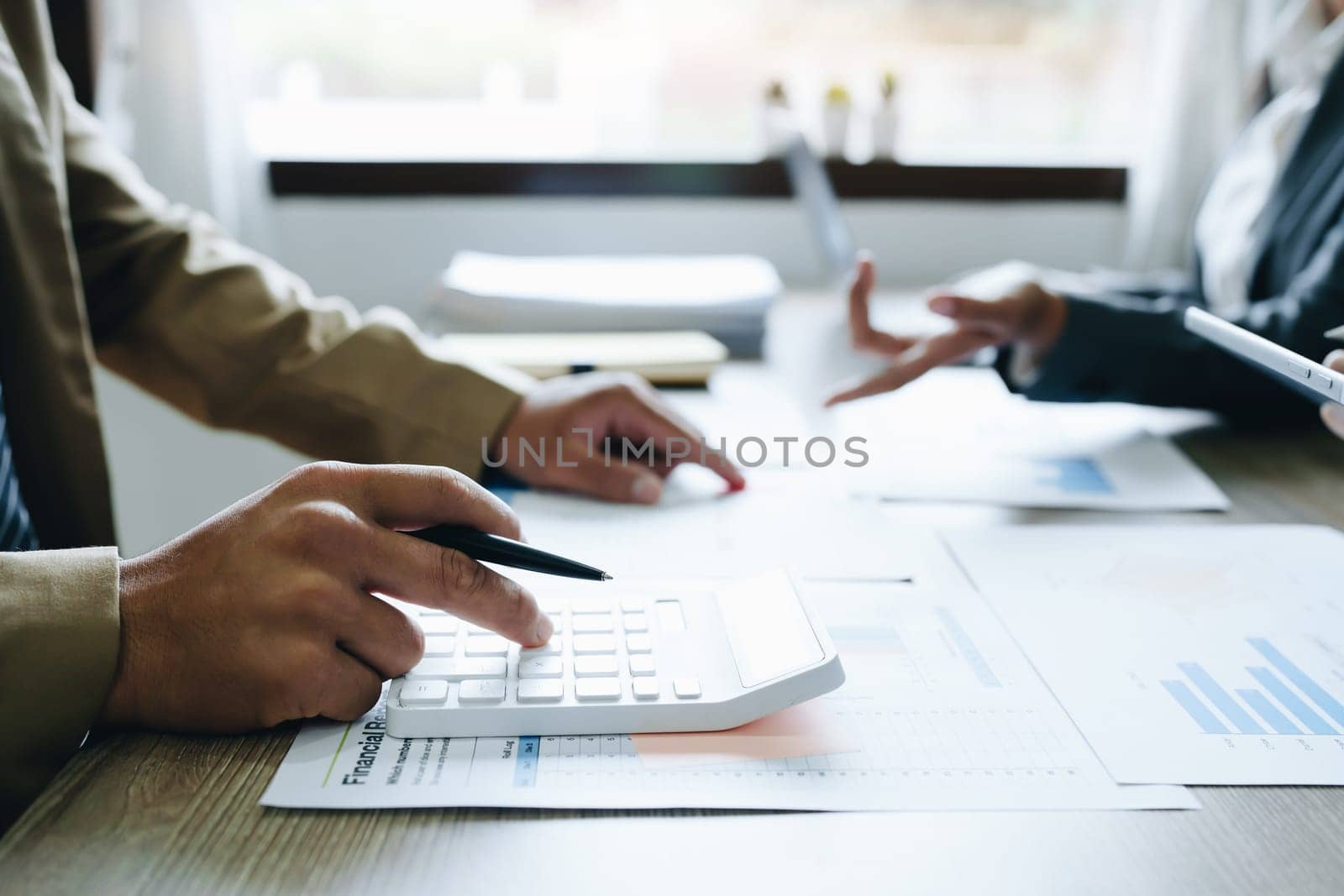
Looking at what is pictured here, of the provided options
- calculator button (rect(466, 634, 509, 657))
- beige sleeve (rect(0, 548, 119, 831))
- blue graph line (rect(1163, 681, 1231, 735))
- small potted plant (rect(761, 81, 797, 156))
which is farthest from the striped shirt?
small potted plant (rect(761, 81, 797, 156))

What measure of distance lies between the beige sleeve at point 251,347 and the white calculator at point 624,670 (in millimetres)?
296

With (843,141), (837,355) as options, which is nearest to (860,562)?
(837,355)

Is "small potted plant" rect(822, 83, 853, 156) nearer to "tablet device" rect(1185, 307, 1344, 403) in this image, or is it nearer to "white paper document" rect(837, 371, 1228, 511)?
"white paper document" rect(837, 371, 1228, 511)

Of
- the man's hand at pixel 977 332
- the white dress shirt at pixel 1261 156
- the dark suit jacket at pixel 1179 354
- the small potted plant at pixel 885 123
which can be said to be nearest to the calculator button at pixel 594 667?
the man's hand at pixel 977 332

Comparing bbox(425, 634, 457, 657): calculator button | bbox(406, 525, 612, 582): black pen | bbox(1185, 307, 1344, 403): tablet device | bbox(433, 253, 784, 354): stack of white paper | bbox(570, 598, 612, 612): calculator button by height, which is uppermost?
bbox(1185, 307, 1344, 403): tablet device

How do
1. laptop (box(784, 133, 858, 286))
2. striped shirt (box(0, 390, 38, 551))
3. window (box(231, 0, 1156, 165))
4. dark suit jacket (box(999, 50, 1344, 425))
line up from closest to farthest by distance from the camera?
1. striped shirt (box(0, 390, 38, 551))
2. dark suit jacket (box(999, 50, 1344, 425))
3. laptop (box(784, 133, 858, 286))
4. window (box(231, 0, 1156, 165))

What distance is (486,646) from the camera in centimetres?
50

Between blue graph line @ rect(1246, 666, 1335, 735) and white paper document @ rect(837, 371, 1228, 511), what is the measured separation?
245 millimetres

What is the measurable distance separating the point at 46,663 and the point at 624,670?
9.7 inches

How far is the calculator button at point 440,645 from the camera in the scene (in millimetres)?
500

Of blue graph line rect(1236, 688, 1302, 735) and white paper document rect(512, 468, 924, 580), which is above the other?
blue graph line rect(1236, 688, 1302, 735)

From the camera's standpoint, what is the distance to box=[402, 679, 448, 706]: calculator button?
1.52ft

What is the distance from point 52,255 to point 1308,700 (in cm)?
85

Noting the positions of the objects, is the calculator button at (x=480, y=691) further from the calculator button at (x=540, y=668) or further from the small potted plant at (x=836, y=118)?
the small potted plant at (x=836, y=118)
